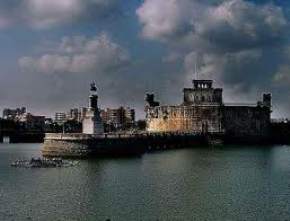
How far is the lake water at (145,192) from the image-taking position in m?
36.0

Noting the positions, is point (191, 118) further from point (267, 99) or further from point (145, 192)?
point (145, 192)

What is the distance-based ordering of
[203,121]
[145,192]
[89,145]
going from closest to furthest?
[145,192] < [89,145] < [203,121]

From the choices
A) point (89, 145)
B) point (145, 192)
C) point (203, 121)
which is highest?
point (203, 121)

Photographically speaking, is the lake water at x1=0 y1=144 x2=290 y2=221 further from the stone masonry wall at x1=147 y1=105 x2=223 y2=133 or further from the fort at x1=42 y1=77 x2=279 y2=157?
the stone masonry wall at x1=147 y1=105 x2=223 y2=133

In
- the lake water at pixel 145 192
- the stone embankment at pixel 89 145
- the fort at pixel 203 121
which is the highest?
the fort at pixel 203 121

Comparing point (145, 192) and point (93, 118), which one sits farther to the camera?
point (93, 118)

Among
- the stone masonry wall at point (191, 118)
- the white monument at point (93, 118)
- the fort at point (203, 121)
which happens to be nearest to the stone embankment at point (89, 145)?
the white monument at point (93, 118)

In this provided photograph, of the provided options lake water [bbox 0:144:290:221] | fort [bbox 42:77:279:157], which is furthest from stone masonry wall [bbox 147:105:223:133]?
lake water [bbox 0:144:290:221]

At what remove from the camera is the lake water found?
36031 mm

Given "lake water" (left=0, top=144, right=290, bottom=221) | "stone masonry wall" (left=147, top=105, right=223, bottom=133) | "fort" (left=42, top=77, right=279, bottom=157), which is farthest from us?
"stone masonry wall" (left=147, top=105, right=223, bottom=133)

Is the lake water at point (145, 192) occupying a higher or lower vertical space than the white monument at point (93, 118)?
lower

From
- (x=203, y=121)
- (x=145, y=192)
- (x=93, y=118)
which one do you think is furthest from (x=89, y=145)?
(x=203, y=121)

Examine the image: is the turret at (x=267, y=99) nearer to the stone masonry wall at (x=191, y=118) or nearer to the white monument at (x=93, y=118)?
the stone masonry wall at (x=191, y=118)

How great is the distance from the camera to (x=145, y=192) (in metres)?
44.1
